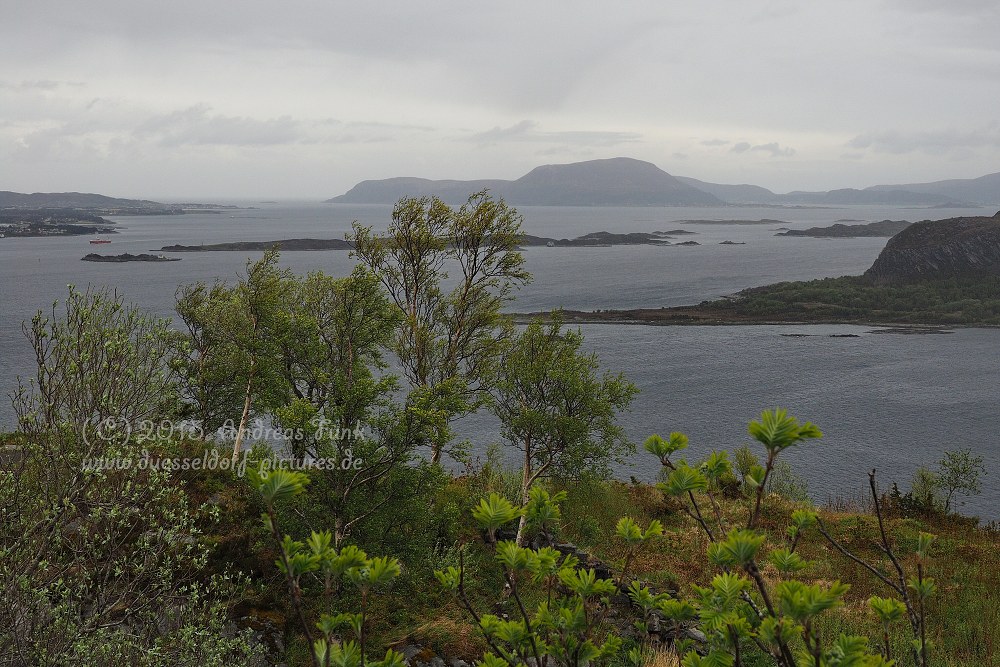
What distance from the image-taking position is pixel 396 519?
1458cm

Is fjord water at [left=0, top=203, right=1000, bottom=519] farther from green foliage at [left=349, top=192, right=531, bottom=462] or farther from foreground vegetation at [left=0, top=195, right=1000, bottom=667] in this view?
green foliage at [left=349, top=192, right=531, bottom=462]

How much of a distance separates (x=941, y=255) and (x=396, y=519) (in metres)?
143

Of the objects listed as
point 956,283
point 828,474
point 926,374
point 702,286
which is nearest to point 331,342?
point 828,474

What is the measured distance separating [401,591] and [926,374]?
66.8 meters

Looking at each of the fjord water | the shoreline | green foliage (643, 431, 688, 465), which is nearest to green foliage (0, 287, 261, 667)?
green foliage (643, 431, 688, 465)

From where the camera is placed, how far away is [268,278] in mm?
22766

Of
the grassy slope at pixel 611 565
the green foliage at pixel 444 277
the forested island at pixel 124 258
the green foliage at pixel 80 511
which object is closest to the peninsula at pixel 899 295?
the green foliage at pixel 444 277

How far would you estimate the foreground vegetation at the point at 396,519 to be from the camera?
327cm

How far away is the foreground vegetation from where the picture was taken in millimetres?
3273

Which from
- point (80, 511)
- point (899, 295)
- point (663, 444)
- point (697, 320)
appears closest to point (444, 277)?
point (80, 511)

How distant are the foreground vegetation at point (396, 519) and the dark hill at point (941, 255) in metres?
110

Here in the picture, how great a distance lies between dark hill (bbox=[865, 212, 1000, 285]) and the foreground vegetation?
109624mm

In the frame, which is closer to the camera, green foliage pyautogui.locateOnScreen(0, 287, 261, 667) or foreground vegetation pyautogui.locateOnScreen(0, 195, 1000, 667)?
foreground vegetation pyautogui.locateOnScreen(0, 195, 1000, 667)

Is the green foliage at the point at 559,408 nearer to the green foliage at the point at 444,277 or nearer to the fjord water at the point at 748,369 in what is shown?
the green foliage at the point at 444,277
